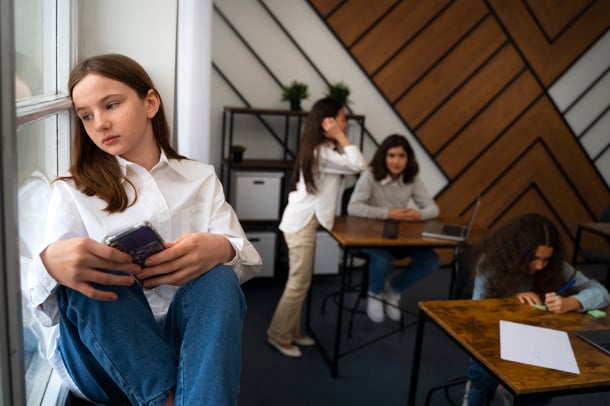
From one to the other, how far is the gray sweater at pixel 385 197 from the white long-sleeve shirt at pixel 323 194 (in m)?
0.46

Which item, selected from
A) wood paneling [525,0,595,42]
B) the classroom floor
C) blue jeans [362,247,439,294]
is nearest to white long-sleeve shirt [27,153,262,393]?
the classroom floor

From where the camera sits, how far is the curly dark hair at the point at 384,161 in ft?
12.0

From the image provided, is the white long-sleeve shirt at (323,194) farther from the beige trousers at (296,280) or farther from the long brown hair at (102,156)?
the long brown hair at (102,156)

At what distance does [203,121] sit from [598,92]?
4615 millimetres

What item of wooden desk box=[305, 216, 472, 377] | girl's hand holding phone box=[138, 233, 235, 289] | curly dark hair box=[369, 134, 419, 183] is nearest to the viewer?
girl's hand holding phone box=[138, 233, 235, 289]

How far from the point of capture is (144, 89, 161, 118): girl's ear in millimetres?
1478

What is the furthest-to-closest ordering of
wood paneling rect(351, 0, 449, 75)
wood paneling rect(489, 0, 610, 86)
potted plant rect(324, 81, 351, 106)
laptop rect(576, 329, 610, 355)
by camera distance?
wood paneling rect(489, 0, 610, 86)
wood paneling rect(351, 0, 449, 75)
potted plant rect(324, 81, 351, 106)
laptop rect(576, 329, 610, 355)

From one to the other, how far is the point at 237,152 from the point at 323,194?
135 cm

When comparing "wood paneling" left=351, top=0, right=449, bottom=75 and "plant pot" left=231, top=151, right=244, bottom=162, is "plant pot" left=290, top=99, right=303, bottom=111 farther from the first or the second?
"wood paneling" left=351, top=0, right=449, bottom=75

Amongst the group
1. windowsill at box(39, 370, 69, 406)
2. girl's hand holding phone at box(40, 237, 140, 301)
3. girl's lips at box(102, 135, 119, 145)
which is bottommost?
windowsill at box(39, 370, 69, 406)

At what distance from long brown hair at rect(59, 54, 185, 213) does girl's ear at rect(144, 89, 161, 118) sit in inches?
0.5

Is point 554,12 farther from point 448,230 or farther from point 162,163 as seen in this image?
point 162,163

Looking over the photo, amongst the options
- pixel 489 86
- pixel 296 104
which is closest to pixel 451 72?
pixel 489 86

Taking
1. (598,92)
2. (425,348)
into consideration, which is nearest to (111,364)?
(425,348)
